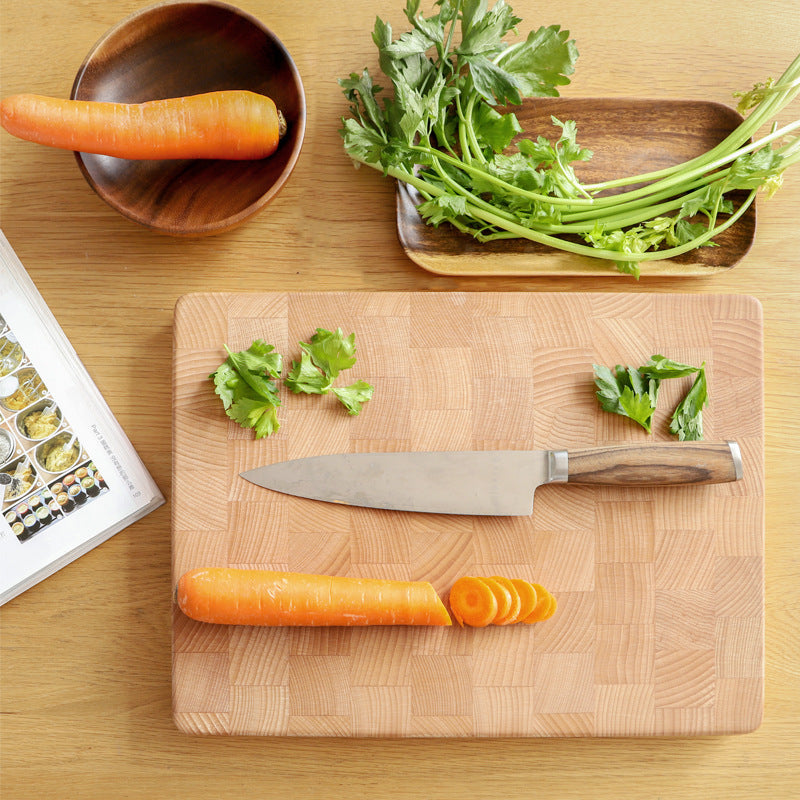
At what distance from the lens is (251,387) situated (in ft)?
3.46

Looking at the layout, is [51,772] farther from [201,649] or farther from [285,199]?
[285,199]

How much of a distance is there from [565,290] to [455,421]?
0.29 meters

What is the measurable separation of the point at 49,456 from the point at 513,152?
92 cm

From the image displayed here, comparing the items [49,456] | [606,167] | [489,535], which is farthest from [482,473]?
[49,456]

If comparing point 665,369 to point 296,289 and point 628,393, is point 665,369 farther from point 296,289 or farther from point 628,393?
point 296,289

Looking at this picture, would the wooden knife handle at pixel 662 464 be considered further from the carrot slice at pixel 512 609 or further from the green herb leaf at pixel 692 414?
the carrot slice at pixel 512 609

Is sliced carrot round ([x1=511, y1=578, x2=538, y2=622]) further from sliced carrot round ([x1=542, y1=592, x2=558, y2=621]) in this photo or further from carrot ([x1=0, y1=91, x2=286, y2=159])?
carrot ([x1=0, y1=91, x2=286, y2=159])

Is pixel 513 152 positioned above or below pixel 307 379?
above

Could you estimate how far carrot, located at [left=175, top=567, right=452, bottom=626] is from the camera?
1.01 meters

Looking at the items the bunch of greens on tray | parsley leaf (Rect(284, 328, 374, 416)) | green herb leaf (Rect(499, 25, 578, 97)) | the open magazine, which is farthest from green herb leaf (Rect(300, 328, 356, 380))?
green herb leaf (Rect(499, 25, 578, 97))

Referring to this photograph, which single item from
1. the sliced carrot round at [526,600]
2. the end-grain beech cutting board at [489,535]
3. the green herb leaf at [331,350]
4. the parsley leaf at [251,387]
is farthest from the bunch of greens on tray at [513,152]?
the sliced carrot round at [526,600]

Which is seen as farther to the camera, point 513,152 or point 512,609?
point 513,152

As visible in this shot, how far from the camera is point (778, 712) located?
112 cm

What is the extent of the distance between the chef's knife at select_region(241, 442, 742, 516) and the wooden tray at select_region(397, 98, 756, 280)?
296 millimetres
